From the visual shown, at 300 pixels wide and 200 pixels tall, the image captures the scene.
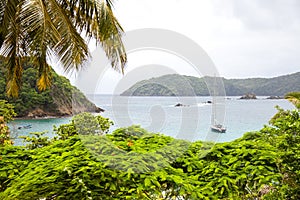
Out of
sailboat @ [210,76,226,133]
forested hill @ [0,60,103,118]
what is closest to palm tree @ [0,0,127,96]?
sailboat @ [210,76,226,133]

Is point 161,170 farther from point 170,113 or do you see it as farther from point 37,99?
point 37,99

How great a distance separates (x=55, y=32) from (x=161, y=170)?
3124 mm

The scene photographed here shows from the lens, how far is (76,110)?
3.95m

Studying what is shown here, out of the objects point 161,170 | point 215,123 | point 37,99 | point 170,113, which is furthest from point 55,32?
point 37,99

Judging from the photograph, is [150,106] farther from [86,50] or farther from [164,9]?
[164,9]

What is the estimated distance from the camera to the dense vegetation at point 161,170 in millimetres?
2652

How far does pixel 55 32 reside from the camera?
4902 millimetres

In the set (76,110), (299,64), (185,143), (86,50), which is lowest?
(185,143)

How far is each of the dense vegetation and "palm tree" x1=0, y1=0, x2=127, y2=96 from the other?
2277mm

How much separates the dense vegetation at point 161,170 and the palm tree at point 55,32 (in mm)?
2277

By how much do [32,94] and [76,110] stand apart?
1484 cm

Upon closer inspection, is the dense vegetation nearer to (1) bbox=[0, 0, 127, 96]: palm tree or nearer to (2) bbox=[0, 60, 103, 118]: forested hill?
(1) bbox=[0, 0, 127, 96]: palm tree

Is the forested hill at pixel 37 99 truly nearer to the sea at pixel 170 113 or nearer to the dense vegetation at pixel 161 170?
the sea at pixel 170 113

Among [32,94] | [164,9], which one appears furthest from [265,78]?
[164,9]
